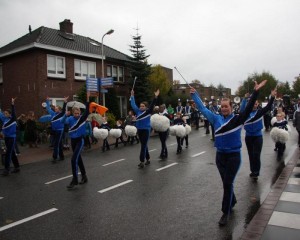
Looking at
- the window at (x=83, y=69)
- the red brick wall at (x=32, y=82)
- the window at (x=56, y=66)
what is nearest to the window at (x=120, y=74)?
the window at (x=83, y=69)

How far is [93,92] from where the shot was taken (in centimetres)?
2073

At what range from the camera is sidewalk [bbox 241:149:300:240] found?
4.74 metres

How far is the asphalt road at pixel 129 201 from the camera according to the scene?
5.15m

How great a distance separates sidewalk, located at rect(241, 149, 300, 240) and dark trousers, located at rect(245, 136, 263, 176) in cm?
70

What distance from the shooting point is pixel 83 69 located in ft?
86.2

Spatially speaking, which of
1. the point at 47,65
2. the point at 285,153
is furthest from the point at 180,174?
the point at 47,65

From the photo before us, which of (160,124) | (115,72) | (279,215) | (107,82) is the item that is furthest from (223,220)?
(115,72)

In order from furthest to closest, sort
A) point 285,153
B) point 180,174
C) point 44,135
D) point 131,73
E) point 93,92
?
point 131,73 < point 93,92 < point 44,135 < point 285,153 < point 180,174

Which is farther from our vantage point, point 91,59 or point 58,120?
point 91,59

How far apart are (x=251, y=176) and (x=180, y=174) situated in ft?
6.30

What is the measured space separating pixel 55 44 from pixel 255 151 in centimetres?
1915

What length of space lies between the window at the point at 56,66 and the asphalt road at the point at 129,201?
13.5 meters

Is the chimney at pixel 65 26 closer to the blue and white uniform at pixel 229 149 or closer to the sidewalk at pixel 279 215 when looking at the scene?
the sidewalk at pixel 279 215

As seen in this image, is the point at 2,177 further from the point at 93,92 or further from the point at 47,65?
the point at 47,65
